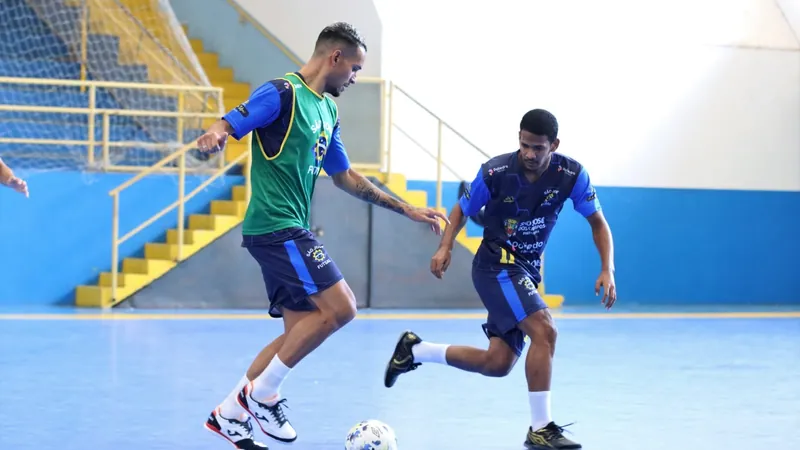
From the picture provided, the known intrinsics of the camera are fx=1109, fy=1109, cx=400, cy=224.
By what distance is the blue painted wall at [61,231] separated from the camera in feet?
48.1

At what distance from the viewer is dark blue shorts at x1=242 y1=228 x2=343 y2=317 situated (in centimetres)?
567

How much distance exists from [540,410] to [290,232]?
1660 mm

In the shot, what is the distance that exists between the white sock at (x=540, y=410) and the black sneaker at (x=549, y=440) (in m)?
0.03

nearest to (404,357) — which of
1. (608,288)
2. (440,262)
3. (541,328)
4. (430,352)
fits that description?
(430,352)

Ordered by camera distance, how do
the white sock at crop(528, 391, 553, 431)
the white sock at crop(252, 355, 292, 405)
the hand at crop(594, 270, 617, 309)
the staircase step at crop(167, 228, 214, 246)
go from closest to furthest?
the white sock at crop(252, 355, 292, 405) → the white sock at crop(528, 391, 553, 431) → the hand at crop(594, 270, 617, 309) → the staircase step at crop(167, 228, 214, 246)

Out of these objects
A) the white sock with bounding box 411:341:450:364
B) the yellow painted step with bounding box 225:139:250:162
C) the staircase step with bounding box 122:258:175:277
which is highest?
the yellow painted step with bounding box 225:139:250:162

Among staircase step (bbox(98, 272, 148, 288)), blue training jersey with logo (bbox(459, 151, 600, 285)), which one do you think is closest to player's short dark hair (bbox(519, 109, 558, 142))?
blue training jersey with logo (bbox(459, 151, 600, 285))

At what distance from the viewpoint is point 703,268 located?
1828 centimetres

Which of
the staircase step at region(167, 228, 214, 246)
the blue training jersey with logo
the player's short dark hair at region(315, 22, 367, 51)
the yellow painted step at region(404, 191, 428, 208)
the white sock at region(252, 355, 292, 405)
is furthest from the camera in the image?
the yellow painted step at region(404, 191, 428, 208)

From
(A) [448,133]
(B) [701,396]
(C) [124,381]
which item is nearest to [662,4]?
(A) [448,133]

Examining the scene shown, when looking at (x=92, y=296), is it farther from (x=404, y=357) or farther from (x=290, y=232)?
(x=290, y=232)

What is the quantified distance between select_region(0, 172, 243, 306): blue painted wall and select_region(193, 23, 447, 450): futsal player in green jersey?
971cm

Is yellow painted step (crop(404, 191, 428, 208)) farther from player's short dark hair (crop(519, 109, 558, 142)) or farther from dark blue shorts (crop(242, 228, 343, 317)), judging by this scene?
dark blue shorts (crop(242, 228, 343, 317))

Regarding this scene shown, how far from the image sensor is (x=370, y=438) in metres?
5.43
